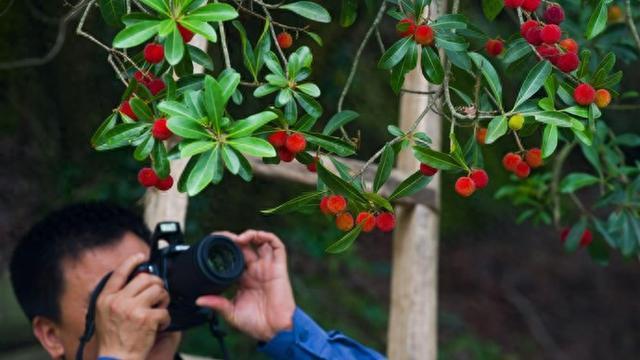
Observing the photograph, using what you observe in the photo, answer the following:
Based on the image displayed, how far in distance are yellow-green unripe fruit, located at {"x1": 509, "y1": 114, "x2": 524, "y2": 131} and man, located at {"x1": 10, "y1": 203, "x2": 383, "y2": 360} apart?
78cm

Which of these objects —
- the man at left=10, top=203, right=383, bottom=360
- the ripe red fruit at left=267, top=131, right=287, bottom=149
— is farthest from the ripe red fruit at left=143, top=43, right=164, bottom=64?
the man at left=10, top=203, right=383, bottom=360

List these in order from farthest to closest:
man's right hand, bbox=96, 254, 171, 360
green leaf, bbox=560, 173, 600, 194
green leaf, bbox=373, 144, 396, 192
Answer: green leaf, bbox=560, 173, 600, 194 < man's right hand, bbox=96, 254, 171, 360 < green leaf, bbox=373, 144, 396, 192

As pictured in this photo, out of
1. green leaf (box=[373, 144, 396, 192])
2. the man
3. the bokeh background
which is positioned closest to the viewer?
green leaf (box=[373, 144, 396, 192])

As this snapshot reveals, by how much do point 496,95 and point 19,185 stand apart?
165 cm

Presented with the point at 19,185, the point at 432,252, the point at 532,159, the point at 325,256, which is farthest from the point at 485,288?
the point at 532,159

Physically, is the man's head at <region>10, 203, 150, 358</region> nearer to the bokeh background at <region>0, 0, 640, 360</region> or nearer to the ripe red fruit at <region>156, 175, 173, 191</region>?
the bokeh background at <region>0, 0, 640, 360</region>

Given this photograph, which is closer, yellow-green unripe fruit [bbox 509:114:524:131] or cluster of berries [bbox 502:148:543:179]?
yellow-green unripe fruit [bbox 509:114:524:131]

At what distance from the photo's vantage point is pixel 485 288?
509cm

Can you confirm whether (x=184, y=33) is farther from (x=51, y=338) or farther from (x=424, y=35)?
(x=51, y=338)

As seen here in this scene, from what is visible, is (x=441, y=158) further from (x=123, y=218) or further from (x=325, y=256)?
(x=325, y=256)

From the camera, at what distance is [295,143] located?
4.23 ft

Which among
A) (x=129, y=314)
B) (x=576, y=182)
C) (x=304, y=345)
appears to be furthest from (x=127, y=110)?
(x=576, y=182)

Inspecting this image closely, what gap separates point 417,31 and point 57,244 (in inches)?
37.4

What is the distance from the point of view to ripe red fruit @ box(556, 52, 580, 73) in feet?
4.53
